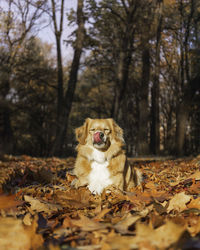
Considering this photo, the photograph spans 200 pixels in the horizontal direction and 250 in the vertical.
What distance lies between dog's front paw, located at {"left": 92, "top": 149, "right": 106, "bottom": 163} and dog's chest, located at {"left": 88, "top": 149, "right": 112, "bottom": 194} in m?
0.04

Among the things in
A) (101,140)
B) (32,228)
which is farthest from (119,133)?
(32,228)

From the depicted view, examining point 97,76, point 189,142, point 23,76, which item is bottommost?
point 189,142

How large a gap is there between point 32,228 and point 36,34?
17.7 metres

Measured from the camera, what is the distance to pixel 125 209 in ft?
8.57

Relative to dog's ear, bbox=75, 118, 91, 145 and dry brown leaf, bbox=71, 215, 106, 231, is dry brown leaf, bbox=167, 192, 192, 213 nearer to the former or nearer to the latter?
dry brown leaf, bbox=71, 215, 106, 231

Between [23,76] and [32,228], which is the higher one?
[23,76]

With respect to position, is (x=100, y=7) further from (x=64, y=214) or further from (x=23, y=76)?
(x=64, y=214)

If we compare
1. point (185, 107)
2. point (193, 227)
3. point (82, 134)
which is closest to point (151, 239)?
point (193, 227)

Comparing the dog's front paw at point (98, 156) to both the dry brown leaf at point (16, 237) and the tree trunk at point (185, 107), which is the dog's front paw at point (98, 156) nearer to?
the dry brown leaf at point (16, 237)

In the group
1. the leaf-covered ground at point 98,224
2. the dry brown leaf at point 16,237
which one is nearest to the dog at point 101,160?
the leaf-covered ground at point 98,224

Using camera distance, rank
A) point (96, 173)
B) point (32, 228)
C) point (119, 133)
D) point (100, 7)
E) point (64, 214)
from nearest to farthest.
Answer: point (32, 228) → point (64, 214) → point (96, 173) → point (119, 133) → point (100, 7)

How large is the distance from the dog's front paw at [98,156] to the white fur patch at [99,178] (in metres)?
Result: 0.04

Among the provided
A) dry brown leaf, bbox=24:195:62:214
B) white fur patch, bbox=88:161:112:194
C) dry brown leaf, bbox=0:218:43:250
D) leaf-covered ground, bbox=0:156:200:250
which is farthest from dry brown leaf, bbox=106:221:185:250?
white fur patch, bbox=88:161:112:194

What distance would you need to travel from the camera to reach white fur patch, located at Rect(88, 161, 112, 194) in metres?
3.75
